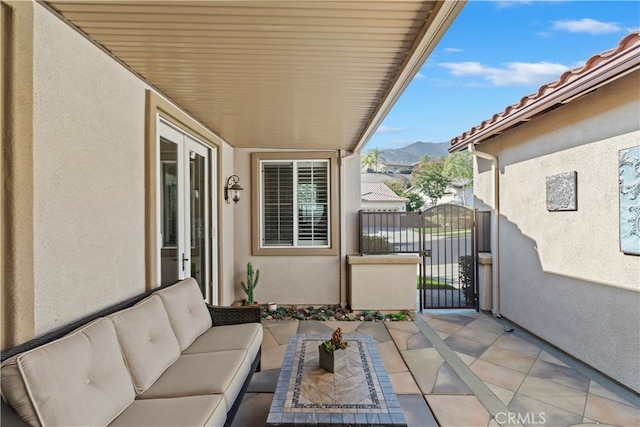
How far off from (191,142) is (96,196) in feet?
6.56

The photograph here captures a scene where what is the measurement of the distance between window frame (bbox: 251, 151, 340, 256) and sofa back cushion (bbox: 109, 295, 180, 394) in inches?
125

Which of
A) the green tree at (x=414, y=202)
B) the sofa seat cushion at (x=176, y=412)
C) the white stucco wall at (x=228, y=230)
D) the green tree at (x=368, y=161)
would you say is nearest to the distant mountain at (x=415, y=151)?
the green tree at (x=368, y=161)

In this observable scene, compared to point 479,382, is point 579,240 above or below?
above

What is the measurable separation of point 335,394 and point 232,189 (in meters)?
3.75

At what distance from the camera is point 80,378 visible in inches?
59.6

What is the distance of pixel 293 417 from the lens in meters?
1.80

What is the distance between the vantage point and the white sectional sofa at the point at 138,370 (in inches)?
52.9

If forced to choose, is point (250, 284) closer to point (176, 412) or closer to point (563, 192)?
point (176, 412)

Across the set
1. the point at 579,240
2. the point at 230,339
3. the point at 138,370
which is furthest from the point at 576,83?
the point at 138,370

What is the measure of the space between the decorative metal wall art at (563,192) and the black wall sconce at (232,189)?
4337mm

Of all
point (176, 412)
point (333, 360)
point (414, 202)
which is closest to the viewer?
point (176, 412)

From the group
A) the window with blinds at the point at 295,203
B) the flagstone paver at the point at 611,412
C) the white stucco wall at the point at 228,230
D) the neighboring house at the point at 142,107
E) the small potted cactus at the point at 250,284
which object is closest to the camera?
the neighboring house at the point at 142,107

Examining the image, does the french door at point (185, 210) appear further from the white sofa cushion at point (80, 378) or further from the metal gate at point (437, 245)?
the metal gate at point (437, 245)

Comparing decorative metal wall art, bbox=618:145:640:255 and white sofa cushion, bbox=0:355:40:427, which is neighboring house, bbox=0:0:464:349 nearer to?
white sofa cushion, bbox=0:355:40:427
